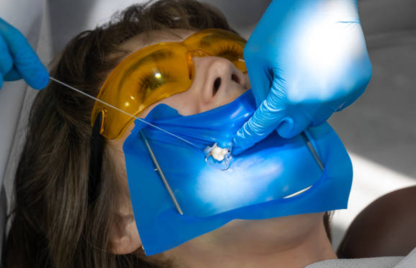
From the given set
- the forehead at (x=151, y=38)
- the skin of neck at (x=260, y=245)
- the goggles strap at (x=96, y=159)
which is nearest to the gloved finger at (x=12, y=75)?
the goggles strap at (x=96, y=159)

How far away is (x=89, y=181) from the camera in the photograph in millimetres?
1354

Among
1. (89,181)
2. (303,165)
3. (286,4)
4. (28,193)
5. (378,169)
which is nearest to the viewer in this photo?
(286,4)

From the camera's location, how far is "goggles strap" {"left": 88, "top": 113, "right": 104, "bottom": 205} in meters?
1.30

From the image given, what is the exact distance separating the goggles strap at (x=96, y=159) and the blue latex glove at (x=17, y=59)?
270mm

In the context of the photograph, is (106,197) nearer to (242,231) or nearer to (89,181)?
(89,181)

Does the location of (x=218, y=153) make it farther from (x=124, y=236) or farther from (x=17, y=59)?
(x=17, y=59)

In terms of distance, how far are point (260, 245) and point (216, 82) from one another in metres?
0.40

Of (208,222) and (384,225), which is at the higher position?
(208,222)

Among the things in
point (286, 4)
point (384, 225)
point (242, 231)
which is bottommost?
point (384, 225)

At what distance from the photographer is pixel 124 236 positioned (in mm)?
1338

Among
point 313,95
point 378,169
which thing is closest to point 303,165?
point 313,95

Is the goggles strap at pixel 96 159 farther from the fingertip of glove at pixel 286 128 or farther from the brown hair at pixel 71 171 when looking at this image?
the fingertip of glove at pixel 286 128

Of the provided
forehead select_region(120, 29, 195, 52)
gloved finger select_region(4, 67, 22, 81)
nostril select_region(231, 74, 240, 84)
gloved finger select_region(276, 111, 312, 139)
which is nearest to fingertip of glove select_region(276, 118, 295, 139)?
gloved finger select_region(276, 111, 312, 139)

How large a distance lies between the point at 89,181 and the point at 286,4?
25.3 inches
